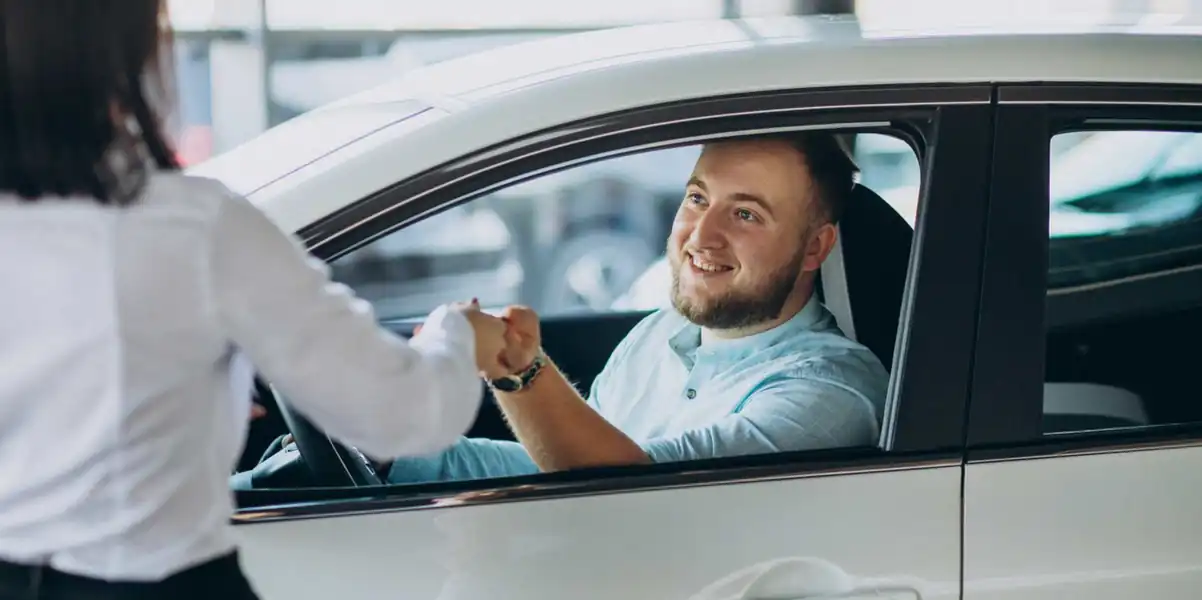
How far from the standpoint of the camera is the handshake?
1675 millimetres

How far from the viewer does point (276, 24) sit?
948 cm

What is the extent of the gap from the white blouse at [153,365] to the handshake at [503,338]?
0.24 metres

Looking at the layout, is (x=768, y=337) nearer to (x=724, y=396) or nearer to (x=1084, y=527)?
(x=724, y=396)

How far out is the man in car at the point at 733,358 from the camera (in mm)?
2129

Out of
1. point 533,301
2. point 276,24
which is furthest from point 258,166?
point 276,24

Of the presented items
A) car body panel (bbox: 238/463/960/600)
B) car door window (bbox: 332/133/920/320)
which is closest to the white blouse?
car body panel (bbox: 238/463/960/600)

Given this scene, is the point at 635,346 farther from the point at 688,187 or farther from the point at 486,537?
the point at 486,537

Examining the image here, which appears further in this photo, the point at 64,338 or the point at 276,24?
the point at 276,24

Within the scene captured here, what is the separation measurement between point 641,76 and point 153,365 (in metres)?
0.89

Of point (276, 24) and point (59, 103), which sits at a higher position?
point (276, 24)

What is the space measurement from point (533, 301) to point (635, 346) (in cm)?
503

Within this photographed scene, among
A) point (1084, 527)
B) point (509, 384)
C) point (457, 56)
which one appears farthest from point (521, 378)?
point (457, 56)

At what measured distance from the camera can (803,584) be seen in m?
1.93

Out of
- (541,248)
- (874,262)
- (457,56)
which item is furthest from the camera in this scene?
(541,248)
